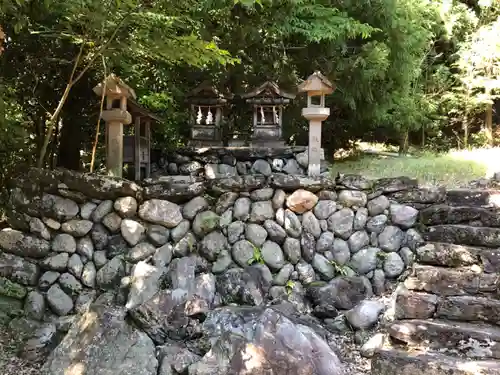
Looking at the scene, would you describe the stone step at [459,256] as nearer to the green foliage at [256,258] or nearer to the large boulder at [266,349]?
the large boulder at [266,349]

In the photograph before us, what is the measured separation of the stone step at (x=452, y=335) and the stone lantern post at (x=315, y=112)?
7.92 feet

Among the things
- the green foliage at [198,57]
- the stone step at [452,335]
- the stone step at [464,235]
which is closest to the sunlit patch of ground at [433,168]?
the green foliage at [198,57]

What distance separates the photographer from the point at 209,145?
6730mm

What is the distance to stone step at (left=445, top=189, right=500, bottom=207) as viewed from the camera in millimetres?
4988

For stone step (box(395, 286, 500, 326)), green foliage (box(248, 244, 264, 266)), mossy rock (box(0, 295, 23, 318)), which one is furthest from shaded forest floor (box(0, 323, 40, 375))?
stone step (box(395, 286, 500, 326))

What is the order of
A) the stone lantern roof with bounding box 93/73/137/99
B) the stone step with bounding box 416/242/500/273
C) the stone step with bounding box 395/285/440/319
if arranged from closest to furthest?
the stone step with bounding box 395/285/440/319 → the stone step with bounding box 416/242/500/273 → the stone lantern roof with bounding box 93/73/137/99

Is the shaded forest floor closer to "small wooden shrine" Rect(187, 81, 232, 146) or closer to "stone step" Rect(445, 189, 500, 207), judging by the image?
"small wooden shrine" Rect(187, 81, 232, 146)

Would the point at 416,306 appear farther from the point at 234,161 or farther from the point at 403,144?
the point at 403,144

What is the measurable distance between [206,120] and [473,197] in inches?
157

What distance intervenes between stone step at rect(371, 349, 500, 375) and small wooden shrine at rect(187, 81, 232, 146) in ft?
Answer: 14.0

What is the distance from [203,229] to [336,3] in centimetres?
473

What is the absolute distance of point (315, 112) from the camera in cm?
556

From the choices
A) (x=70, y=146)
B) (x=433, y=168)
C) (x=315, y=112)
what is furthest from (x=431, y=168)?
(x=70, y=146)

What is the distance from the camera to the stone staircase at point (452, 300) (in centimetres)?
340
